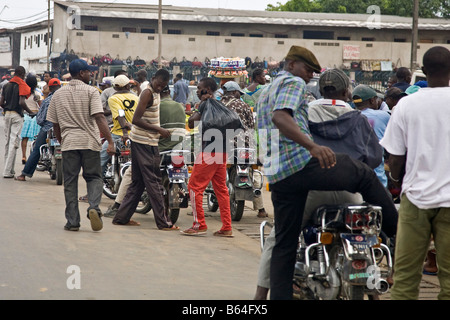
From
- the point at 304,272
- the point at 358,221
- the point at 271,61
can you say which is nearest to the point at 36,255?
the point at 304,272

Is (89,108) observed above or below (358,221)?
above

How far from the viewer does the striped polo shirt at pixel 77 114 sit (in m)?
8.82

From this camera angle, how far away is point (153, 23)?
48.7 meters

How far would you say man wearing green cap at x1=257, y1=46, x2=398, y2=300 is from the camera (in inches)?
199

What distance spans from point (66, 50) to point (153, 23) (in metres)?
6.06

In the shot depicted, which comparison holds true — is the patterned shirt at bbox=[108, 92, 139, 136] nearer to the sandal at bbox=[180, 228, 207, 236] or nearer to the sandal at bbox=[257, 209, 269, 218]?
the sandal at bbox=[257, 209, 269, 218]

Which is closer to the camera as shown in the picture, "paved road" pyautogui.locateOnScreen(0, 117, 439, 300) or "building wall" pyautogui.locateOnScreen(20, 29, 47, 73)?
"paved road" pyautogui.locateOnScreen(0, 117, 439, 300)

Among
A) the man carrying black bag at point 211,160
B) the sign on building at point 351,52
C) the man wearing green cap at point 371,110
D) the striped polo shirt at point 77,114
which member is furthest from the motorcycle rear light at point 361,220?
the sign on building at point 351,52

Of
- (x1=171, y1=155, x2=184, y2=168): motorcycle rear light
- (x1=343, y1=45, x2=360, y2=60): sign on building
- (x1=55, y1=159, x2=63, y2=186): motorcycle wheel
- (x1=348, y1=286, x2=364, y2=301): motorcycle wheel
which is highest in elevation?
(x1=343, y1=45, x2=360, y2=60): sign on building

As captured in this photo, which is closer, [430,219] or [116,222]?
[430,219]

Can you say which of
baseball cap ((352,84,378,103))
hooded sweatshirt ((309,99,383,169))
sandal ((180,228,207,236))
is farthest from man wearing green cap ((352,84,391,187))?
sandal ((180,228,207,236))

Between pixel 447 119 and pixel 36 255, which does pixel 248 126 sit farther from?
pixel 447 119

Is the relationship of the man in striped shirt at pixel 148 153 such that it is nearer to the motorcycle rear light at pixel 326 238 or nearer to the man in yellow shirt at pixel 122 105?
the man in yellow shirt at pixel 122 105

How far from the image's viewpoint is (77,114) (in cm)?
883
